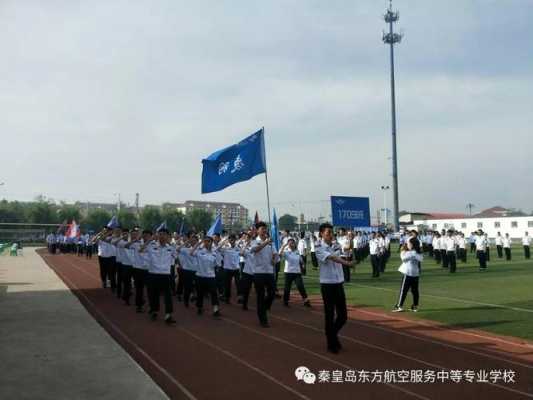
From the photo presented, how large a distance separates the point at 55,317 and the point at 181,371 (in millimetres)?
4968

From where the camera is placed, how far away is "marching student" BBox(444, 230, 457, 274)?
20.8 metres

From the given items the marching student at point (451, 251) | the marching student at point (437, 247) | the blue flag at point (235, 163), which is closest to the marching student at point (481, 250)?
the marching student at point (451, 251)

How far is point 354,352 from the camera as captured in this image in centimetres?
741

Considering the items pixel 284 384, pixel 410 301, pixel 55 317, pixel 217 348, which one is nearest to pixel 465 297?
pixel 410 301

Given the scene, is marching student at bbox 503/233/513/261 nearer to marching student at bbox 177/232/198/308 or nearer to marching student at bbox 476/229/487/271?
marching student at bbox 476/229/487/271

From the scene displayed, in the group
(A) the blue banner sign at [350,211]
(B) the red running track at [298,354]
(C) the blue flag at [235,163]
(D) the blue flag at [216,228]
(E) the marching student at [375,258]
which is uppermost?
(C) the blue flag at [235,163]

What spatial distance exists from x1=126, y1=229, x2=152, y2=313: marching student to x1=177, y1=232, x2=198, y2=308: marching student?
2.93ft

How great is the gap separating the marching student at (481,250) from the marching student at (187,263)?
1373 cm

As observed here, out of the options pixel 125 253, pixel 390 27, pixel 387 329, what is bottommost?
pixel 387 329

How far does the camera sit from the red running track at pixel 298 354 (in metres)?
5.67

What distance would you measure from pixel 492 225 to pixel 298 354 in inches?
2498

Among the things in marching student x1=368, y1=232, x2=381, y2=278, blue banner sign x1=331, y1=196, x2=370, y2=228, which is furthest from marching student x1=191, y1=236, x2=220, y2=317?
marching student x1=368, y1=232, x2=381, y2=278

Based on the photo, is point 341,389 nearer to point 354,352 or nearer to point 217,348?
point 354,352

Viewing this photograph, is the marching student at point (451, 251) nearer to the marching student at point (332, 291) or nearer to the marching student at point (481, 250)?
the marching student at point (481, 250)
